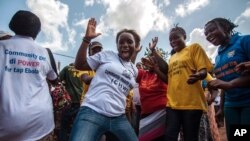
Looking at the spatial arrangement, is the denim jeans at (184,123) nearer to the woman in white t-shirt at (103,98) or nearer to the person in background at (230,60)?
the person in background at (230,60)

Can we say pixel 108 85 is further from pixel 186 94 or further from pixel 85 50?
pixel 186 94

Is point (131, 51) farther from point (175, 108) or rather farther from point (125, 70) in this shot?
point (175, 108)

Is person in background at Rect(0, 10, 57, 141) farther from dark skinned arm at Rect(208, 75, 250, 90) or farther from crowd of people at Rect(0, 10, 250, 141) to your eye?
dark skinned arm at Rect(208, 75, 250, 90)

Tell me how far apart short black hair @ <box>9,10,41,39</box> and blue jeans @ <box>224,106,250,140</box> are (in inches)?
96.0

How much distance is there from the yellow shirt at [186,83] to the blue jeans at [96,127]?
986 mm

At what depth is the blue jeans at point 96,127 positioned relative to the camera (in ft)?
8.82

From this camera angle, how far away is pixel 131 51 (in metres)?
3.44

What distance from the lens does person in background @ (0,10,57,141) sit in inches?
92.4

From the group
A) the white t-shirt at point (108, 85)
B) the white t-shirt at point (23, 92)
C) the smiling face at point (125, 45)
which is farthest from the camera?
the smiling face at point (125, 45)

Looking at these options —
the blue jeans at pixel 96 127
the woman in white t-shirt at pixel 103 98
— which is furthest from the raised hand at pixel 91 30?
the blue jeans at pixel 96 127

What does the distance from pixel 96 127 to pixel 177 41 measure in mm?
1999

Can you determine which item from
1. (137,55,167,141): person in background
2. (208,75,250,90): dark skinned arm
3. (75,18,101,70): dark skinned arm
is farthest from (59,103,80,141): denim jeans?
(208,75,250,90): dark skinned arm

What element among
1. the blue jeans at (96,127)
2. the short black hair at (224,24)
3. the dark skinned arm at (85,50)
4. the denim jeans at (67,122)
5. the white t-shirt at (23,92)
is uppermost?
the short black hair at (224,24)

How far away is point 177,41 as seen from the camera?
4145 mm
